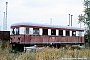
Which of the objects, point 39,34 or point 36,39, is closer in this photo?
point 36,39

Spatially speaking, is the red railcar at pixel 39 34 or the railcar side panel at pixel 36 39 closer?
the railcar side panel at pixel 36 39

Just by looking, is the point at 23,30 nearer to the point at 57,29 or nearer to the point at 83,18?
the point at 57,29

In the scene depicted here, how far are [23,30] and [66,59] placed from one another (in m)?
16.6

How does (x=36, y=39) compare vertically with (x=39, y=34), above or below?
below

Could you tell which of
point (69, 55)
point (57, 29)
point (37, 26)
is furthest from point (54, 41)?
point (69, 55)

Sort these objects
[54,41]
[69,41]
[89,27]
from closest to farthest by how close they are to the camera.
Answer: [89,27] < [54,41] < [69,41]

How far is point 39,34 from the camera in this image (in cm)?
2722

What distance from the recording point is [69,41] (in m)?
31.6

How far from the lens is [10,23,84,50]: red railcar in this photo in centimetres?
2612

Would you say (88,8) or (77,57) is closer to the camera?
(77,57)

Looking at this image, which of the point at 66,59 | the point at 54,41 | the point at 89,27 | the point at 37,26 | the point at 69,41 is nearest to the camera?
the point at 66,59

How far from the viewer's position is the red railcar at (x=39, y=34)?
1029 inches

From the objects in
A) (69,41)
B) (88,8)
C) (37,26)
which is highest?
(88,8)

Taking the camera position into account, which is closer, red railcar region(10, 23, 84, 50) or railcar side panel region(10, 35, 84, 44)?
railcar side panel region(10, 35, 84, 44)
